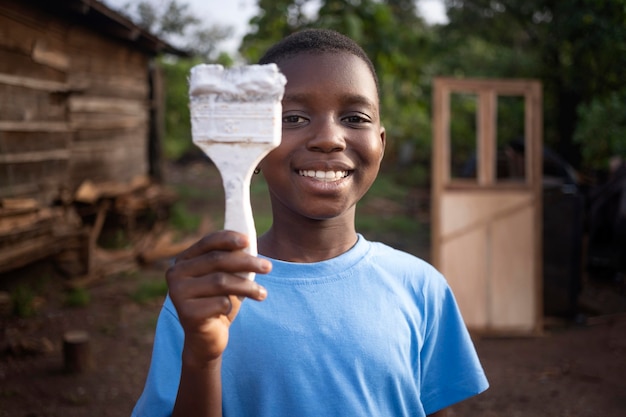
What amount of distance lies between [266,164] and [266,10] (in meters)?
5.91

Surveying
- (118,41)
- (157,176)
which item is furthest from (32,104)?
(157,176)

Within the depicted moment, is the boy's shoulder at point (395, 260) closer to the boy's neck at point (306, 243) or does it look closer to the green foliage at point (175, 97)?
the boy's neck at point (306, 243)

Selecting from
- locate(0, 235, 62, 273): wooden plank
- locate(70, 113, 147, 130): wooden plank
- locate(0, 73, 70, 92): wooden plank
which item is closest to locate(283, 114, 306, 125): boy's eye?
locate(0, 235, 62, 273): wooden plank

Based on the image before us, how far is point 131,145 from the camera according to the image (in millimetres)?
9586

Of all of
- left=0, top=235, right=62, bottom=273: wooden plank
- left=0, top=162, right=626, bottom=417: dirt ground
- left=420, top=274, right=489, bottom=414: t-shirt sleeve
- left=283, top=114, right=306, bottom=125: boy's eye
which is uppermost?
left=283, top=114, right=306, bottom=125: boy's eye

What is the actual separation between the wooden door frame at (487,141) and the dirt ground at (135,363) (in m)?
0.55

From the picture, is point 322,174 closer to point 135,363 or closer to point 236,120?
point 236,120

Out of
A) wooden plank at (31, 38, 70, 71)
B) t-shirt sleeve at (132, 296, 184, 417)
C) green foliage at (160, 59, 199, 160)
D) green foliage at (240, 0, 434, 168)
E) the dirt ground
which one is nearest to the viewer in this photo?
t-shirt sleeve at (132, 296, 184, 417)

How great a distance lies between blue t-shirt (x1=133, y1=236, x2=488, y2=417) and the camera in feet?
4.71

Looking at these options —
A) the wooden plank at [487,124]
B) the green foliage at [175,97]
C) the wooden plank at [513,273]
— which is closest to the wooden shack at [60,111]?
the wooden plank at [487,124]

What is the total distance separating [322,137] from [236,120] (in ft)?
1.03

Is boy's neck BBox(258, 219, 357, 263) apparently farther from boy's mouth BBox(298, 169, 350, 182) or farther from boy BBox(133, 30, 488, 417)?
boy's mouth BBox(298, 169, 350, 182)

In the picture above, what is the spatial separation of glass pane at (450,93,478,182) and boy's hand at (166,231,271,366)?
25.0ft

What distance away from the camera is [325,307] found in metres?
1.51
